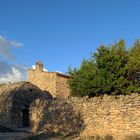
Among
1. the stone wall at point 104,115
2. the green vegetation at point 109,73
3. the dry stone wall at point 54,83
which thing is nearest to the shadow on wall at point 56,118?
the stone wall at point 104,115

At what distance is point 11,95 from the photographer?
1511 inches

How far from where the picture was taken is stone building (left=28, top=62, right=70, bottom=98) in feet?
152

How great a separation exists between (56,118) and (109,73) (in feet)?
29.6

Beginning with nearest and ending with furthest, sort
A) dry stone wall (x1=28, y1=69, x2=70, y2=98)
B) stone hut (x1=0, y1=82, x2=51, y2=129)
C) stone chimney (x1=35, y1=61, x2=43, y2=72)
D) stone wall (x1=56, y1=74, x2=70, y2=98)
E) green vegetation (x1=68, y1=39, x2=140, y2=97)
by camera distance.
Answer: green vegetation (x1=68, y1=39, x2=140, y2=97), stone hut (x1=0, y1=82, x2=51, y2=129), dry stone wall (x1=28, y1=69, x2=70, y2=98), stone wall (x1=56, y1=74, x2=70, y2=98), stone chimney (x1=35, y1=61, x2=43, y2=72)

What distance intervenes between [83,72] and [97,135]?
1372 cm

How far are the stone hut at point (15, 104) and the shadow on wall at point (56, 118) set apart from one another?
6980 mm

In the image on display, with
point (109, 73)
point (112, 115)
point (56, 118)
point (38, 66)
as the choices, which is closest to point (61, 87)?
point (38, 66)

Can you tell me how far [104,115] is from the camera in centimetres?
2403

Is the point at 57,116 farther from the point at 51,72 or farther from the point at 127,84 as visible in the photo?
the point at 51,72

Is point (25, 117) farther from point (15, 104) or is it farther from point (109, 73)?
point (109, 73)

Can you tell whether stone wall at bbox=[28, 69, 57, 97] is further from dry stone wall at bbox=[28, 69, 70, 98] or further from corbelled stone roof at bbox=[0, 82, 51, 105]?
corbelled stone roof at bbox=[0, 82, 51, 105]

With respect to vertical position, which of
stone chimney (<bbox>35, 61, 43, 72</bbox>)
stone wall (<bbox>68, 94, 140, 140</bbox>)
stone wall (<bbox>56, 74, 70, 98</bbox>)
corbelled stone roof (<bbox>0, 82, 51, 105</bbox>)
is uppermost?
stone chimney (<bbox>35, 61, 43, 72</bbox>)

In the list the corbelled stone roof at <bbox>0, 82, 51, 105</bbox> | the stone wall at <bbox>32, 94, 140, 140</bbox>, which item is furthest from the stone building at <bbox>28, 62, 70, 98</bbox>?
the stone wall at <bbox>32, 94, 140, 140</bbox>

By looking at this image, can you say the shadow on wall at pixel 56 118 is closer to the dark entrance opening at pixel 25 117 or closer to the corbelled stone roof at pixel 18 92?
the corbelled stone roof at pixel 18 92
